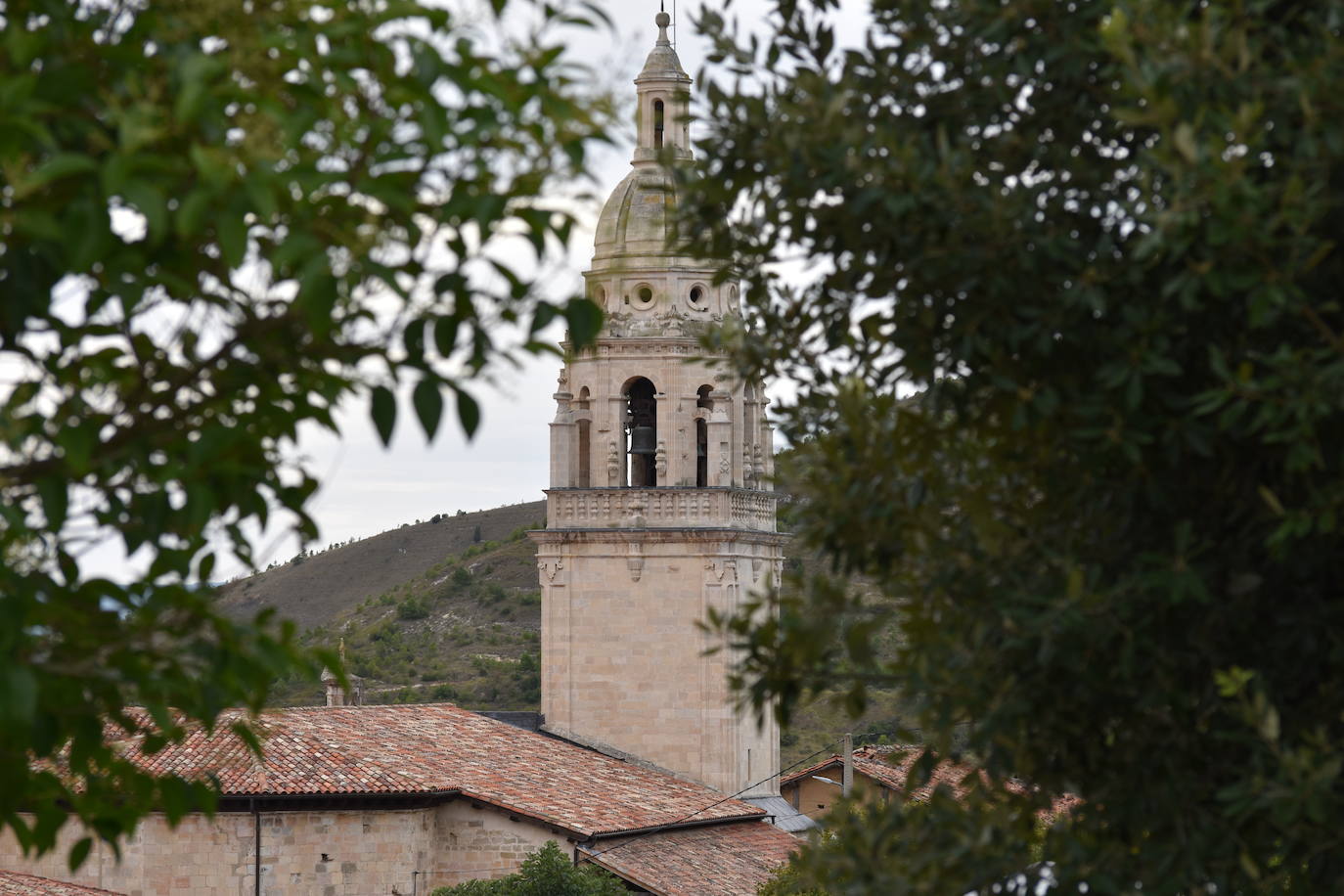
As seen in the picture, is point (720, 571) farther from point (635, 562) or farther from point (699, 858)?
point (699, 858)

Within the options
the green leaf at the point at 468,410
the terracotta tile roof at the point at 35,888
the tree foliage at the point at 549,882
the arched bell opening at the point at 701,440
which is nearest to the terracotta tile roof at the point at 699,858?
the tree foliage at the point at 549,882

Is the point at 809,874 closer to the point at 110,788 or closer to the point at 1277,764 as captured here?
the point at 1277,764

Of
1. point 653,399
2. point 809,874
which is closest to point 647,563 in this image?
point 653,399

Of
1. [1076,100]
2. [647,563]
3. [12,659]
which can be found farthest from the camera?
[647,563]

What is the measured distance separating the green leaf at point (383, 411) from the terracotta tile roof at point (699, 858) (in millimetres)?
29815

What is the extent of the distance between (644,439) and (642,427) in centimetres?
26

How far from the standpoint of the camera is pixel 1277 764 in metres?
5.96

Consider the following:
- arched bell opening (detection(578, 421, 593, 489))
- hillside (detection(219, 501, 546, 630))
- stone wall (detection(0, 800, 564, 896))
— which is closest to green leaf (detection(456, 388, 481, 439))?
stone wall (detection(0, 800, 564, 896))

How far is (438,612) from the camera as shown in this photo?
269 feet

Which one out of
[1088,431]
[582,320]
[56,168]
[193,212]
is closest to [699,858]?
[1088,431]

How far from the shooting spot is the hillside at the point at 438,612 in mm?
68812

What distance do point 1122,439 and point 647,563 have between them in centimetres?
4066

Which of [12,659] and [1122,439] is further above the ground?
[1122,439]

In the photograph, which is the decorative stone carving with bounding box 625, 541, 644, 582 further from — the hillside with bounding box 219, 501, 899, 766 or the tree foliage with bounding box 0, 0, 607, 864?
the tree foliage with bounding box 0, 0, 607, 864
